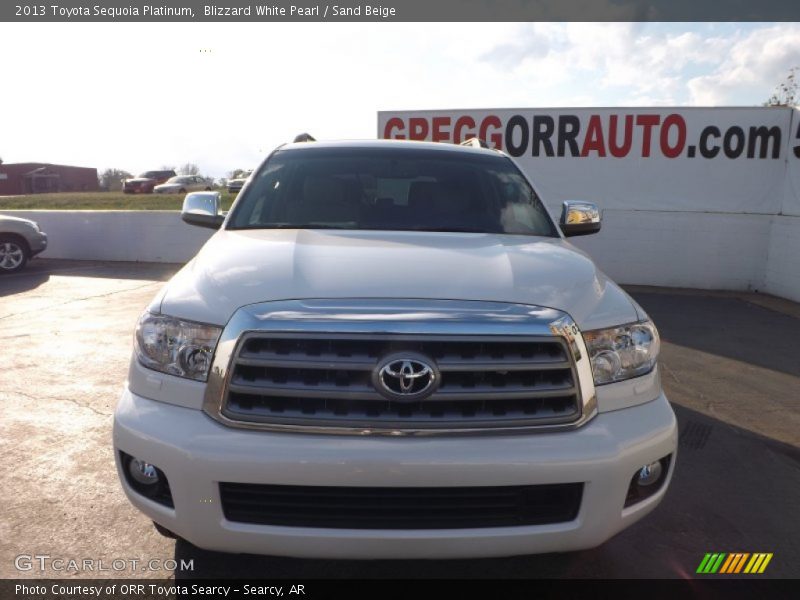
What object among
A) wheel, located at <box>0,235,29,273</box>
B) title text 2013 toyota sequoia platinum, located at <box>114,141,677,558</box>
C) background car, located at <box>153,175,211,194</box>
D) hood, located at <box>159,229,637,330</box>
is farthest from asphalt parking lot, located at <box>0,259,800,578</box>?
background car, located at <box>153,175,211,194</box>

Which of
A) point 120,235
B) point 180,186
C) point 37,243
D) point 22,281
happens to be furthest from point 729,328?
point 180,186

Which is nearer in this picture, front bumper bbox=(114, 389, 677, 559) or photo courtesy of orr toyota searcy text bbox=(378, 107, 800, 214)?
front bumper bbox=(114, 389, 677, 559)

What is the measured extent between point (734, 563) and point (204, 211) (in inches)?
129

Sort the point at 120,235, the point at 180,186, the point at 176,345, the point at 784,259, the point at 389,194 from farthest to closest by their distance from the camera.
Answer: the point at 180,186
the point at 120,235
the point at 784,259
the point at 389,194
the point at 176,345

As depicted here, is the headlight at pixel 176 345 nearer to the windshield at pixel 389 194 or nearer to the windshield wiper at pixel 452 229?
the windshield at pixel 389 194

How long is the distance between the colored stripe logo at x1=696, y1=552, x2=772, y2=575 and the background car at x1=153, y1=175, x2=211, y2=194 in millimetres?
44001

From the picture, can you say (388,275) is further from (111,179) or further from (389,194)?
(111,179)

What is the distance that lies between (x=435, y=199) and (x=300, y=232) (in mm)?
858

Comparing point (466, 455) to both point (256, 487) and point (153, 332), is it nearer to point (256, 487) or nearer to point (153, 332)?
point (256, 487)

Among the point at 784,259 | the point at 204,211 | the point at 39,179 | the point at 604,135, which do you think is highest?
the point at 604,135

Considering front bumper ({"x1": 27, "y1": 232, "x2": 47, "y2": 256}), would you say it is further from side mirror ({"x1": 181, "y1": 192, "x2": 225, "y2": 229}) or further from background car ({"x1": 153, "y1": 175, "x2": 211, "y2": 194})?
background car ({"x1": 153, "y1": 175, "x2": 211, "y2": 194})

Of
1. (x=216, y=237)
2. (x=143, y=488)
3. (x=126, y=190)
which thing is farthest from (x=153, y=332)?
(x=126, y=190)

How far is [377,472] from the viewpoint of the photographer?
1938 millimetres

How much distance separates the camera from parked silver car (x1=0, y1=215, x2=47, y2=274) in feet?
37.6
